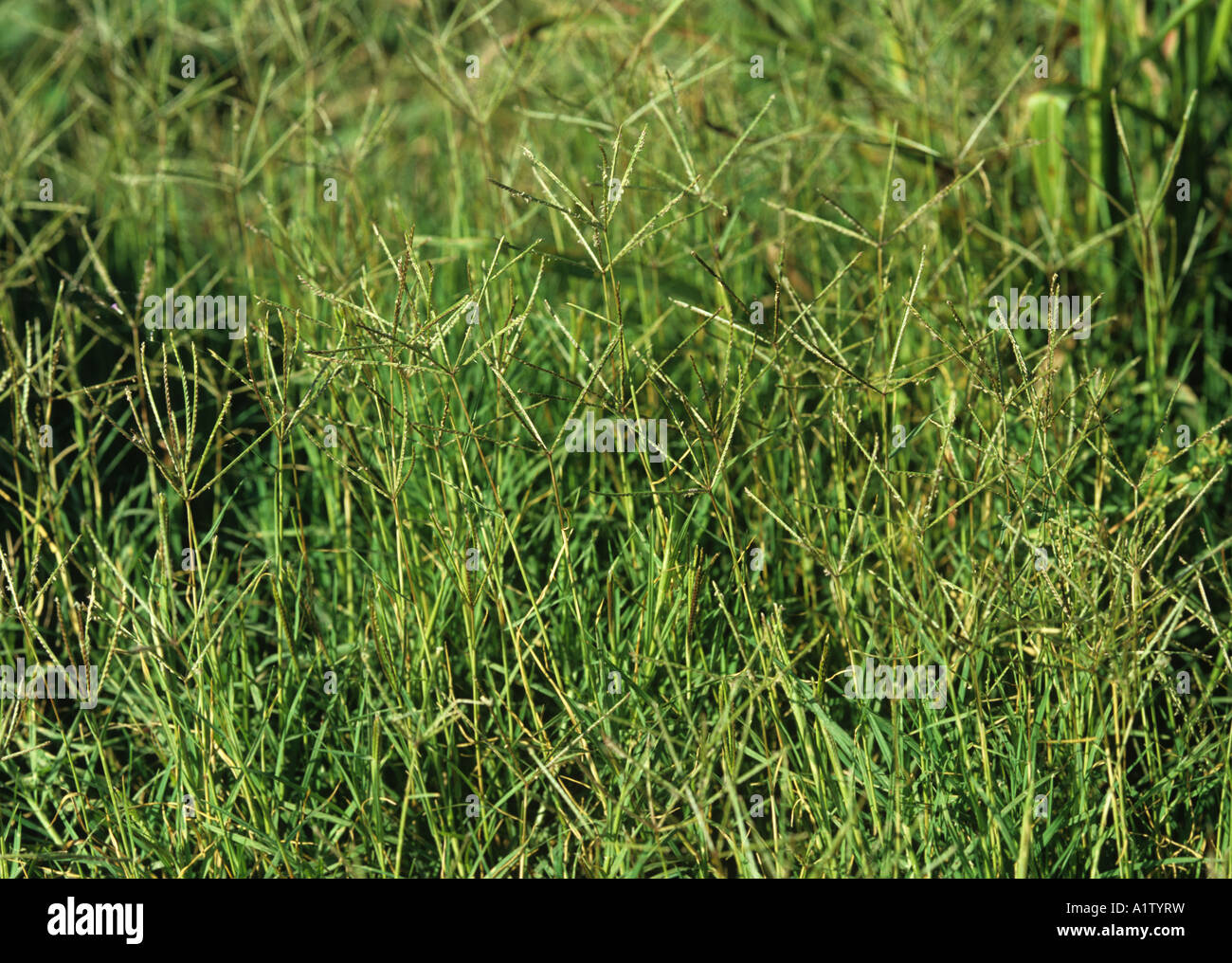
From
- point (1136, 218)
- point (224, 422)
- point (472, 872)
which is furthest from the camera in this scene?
point (224, 422)

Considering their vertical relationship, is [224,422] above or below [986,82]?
below

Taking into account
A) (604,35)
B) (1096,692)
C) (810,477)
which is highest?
(604,35)

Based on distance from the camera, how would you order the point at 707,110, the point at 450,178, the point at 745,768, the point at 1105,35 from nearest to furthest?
the point at 745,768, the point at 1105,35, the point at 707,110, the point at 450,178

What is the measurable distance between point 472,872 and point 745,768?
0.41 m

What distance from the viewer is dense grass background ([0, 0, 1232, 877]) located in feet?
4.56

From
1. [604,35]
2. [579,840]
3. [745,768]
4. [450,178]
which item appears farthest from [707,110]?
[579,840]

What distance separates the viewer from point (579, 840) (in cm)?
135

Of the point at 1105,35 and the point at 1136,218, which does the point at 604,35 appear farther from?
the point at 1136,218

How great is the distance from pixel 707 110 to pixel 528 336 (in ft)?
2.26

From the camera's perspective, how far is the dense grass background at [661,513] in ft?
4.56

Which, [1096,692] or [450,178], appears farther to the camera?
[450,178]

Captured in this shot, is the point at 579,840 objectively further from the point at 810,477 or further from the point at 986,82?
the point at 986,82

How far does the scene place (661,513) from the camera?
4.94 ft

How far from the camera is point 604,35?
2.46 m
